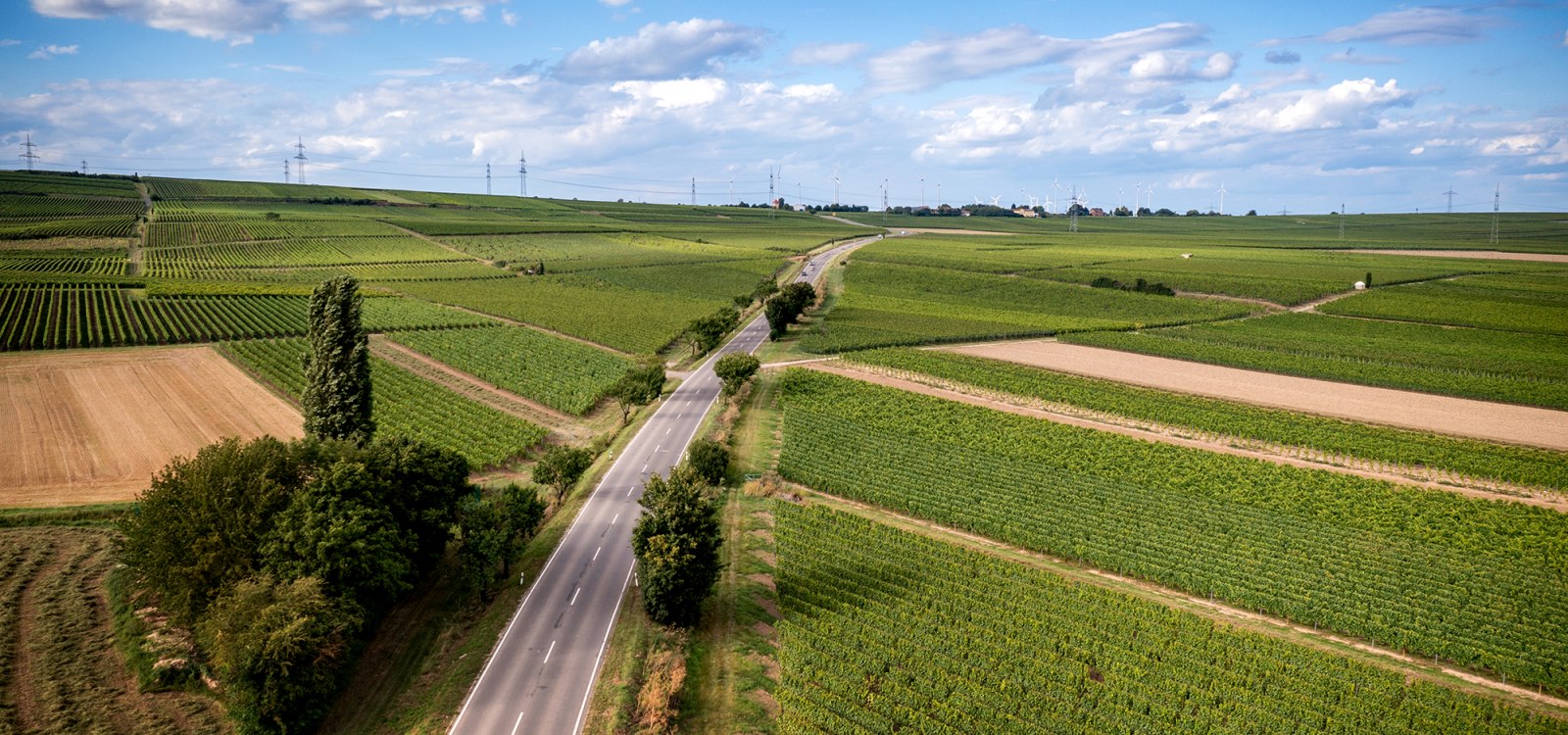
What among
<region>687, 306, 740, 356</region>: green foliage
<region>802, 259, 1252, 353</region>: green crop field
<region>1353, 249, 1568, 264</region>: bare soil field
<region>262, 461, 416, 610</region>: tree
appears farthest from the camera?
<region>1353, 249, 1568, 264</region>: bare soil field

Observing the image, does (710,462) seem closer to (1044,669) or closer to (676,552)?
(676,552)

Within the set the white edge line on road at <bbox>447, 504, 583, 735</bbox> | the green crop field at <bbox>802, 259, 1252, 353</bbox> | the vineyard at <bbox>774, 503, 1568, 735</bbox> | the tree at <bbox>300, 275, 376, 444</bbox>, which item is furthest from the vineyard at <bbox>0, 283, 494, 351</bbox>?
the vineyard at <bbox>774, 503, 1568, 735</bbox>

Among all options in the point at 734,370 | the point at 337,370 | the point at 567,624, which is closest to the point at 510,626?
the point at 567,624

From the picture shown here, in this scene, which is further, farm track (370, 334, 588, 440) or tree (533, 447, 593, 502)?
farm track (370, 334, 588, 440)

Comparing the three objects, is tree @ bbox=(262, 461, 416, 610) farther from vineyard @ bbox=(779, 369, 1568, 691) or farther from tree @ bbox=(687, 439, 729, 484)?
vineyard @ bbox=(779, 369, 1568, 691)

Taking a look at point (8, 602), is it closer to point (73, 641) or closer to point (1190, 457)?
point (73, 641)

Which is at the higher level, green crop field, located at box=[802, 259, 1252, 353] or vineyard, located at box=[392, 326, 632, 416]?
green crop field, located at box=[802, 259, 1252, 353]

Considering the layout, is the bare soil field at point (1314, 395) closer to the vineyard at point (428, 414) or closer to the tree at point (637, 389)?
the tree at point (637, 389)
